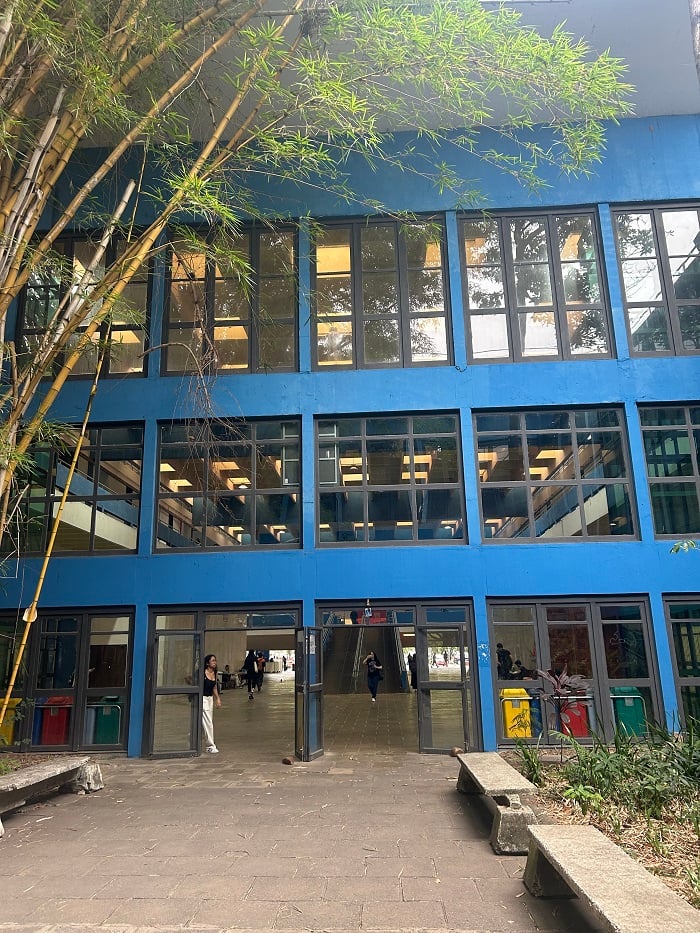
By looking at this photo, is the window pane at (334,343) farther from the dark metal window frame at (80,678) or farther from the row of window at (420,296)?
the dark metal window frame at (80,678)

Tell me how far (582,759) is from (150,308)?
9204 mm

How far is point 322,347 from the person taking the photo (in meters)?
11.2

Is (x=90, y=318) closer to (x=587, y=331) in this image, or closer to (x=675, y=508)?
(x=587, y=331)

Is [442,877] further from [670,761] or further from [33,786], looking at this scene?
[33,786]

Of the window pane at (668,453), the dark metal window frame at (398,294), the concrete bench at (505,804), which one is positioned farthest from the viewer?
the dark metal window frame at (398,294)

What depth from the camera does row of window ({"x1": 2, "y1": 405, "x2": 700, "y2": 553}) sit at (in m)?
10.4

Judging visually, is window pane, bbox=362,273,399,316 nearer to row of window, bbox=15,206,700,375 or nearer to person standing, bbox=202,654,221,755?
row of window, bbox=15,206,700,375

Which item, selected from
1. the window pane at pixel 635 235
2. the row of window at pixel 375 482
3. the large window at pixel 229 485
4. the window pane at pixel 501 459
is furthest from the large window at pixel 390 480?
the window pane at pixel 635 235

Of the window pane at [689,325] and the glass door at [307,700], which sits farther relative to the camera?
the window pane at [689,325]

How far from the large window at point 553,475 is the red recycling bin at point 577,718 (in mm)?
2410

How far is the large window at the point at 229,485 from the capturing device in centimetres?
1058

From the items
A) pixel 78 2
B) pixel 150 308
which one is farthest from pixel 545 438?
pixel 78 2

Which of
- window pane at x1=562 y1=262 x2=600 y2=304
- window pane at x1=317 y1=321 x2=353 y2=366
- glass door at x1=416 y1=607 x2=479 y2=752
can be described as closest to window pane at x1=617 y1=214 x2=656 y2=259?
window pane at x1=562 y1=262 x2=600 y2=304

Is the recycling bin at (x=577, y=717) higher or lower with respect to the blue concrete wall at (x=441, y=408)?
lower
